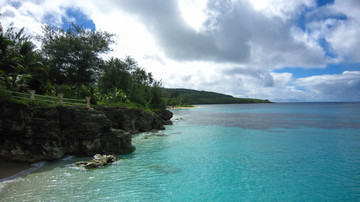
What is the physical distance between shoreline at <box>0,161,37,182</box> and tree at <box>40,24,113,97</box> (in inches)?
728

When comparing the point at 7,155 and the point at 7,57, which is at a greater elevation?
the point at 7,57

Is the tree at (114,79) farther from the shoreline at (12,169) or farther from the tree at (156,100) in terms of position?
the shoreline at (12,169)

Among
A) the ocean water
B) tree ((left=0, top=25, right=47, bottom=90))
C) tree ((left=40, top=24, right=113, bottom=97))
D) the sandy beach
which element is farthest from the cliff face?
tree ((left=40, top=24, right=113, bottom=97))

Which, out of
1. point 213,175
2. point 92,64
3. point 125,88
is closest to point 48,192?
point 213,175

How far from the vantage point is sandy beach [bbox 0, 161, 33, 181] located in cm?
1249

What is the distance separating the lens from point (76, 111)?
16.9 m

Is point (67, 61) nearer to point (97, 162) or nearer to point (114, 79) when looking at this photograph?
point (114, 79)

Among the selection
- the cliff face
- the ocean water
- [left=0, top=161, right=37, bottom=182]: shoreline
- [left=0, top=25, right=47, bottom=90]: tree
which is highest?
[left=0, top=25, right=47, bottom=90]: tree

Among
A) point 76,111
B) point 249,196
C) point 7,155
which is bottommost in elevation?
point 249,196

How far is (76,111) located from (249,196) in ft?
48.0

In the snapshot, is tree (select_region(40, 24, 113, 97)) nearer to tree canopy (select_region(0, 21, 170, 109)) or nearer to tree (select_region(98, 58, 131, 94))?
tree canopy (select_region(0, 21, 170, 109))

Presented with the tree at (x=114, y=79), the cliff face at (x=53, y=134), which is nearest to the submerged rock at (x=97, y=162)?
the cliff face at (x=53, y=134)

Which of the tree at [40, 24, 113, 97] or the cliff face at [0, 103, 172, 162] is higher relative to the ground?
the tree at [40, 24, 113, 97]

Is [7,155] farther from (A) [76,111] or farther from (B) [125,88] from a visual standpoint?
(B) [125,88]
